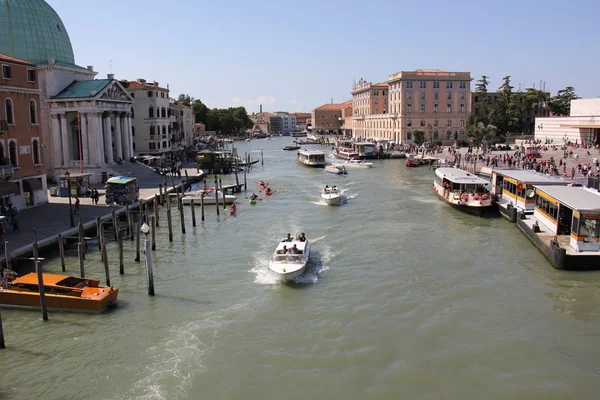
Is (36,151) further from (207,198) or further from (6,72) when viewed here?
(207,198)

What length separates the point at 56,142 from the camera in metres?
50.9

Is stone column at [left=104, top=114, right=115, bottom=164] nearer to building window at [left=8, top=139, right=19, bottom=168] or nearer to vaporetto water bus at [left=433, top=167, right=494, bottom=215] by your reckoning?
building window at [left=8, top=139, right=19, bottom=168]

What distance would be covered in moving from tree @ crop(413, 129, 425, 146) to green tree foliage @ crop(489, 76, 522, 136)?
12.6m

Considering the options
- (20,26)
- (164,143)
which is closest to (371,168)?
(164,143)

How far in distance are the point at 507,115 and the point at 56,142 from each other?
253ft

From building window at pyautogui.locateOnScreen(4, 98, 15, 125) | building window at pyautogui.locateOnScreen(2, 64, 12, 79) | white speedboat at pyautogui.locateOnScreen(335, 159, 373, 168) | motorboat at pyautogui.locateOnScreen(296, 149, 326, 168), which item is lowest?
white speedboat at pyautogui.locateOnScreen(335, 159, 373, 168)

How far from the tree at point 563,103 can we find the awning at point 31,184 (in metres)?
89.8

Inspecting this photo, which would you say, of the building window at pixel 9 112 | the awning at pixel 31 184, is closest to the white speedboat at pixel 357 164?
the awning at pixel 31 184

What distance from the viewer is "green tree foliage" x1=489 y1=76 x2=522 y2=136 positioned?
96.8 m

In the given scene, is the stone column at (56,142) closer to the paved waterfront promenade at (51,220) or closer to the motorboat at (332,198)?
the paved waterfront promenade at (51,220)

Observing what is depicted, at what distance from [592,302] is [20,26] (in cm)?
4887

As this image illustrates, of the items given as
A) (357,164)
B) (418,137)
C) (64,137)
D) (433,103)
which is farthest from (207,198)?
(433,103)

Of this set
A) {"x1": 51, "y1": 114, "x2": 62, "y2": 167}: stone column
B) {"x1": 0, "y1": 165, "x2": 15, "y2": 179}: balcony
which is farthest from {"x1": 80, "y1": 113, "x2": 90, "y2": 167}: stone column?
{"x1": 0, "y1": 165, "x2": 15, "y2": 179}: balcony

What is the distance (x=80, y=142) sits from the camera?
51.6 m
